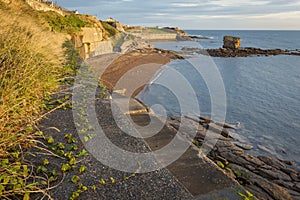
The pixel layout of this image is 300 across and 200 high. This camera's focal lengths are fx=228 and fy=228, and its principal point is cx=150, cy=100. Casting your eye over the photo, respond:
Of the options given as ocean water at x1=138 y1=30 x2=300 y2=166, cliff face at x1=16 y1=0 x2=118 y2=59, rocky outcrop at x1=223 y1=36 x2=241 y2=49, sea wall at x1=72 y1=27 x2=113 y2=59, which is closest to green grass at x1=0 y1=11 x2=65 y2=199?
cliff face at x1=16 y1=0 x2=118 y2=59

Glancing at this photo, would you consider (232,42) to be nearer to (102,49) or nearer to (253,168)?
(102,49)

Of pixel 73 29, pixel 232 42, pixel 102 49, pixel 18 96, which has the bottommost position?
pixel 18 96

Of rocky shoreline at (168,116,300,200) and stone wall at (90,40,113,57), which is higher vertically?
stone wall at (90,40,113,57)

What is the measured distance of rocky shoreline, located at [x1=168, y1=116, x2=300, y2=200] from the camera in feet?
16.4

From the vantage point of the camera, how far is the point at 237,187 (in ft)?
11.2

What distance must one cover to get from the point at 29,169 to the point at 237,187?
2927 mm

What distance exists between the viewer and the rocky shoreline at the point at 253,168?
16.4ft

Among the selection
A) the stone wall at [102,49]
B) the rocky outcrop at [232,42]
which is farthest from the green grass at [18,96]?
the rocky outcrop at [232,42]

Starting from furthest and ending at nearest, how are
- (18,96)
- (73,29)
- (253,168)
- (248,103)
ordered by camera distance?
(73,29), (248,103), (253,168), (18,96)

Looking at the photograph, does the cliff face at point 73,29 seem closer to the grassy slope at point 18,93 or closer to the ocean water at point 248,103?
the ocean water at point 248,103

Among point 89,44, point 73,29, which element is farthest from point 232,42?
point 73,29

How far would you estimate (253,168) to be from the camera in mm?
6273

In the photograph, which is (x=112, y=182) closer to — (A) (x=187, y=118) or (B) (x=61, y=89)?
(B) (x=61, y=89)

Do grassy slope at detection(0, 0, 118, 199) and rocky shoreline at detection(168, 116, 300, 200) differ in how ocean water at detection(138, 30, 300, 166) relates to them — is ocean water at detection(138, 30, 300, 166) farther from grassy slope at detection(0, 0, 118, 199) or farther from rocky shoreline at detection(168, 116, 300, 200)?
grassy slope at detection(0, 0, 118, 199)
